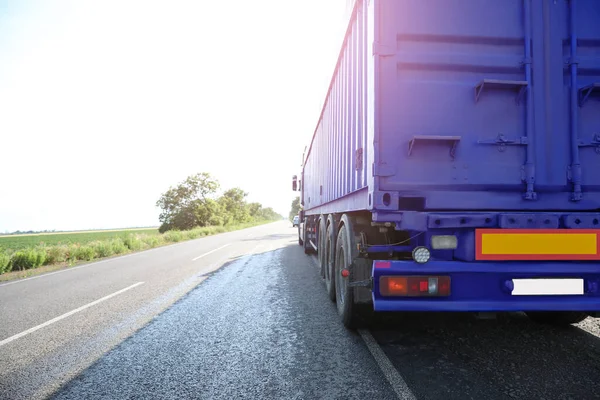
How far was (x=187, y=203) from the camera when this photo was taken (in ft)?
156

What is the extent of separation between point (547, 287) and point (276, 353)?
2275 mm

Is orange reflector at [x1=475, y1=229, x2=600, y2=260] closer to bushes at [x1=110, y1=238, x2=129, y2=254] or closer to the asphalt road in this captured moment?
the asphalt road

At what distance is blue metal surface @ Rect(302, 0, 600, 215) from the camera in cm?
277

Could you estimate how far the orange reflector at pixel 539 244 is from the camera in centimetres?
254

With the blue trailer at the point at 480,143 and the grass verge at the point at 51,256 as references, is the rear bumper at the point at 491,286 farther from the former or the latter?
the grass verge at the point at 51,256

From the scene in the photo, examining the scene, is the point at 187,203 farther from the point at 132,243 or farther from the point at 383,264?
the point at 383,264

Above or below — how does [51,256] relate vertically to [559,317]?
below

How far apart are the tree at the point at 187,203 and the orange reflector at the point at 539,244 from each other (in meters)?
46.0

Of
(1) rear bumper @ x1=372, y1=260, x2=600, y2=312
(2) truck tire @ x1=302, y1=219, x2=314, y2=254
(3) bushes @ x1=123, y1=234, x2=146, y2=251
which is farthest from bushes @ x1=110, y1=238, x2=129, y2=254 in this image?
(1) rear bumper @ x1=372, y1=260, x2=600, y2=312

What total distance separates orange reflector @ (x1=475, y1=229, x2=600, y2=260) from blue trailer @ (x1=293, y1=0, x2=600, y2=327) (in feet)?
0.05

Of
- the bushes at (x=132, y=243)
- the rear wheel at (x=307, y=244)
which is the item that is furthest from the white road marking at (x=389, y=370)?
the bushes at (x=132, y=243)

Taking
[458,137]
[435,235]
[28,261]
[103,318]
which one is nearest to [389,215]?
[435,235]

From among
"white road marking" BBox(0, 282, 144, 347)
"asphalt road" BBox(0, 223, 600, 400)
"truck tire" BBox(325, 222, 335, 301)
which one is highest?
"truck tire" BBox(325, 222, 335, 301)

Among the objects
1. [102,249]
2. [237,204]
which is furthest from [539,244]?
[237,204]
